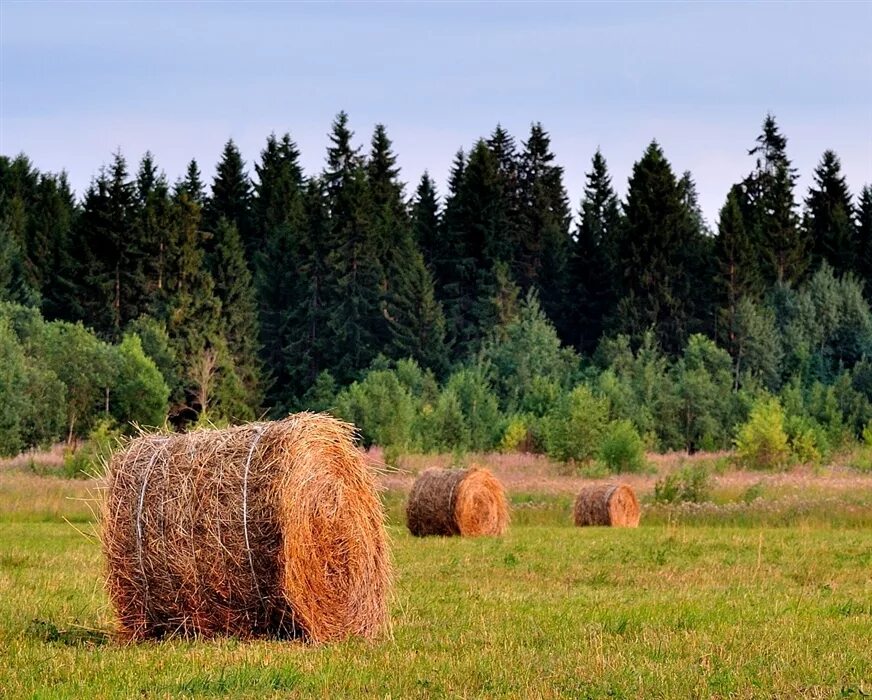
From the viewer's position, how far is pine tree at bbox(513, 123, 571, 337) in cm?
9188

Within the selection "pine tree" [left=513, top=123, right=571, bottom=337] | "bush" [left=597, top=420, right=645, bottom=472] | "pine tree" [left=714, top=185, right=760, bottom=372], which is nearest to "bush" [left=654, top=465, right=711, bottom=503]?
"bush" [left=597, top=420, right=645, bottom=472]

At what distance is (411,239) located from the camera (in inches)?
3349

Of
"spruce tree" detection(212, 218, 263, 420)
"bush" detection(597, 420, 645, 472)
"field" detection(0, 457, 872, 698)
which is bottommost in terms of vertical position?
"field" detection(0, 457, 872, 698)

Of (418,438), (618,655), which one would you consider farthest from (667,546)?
(418,438)

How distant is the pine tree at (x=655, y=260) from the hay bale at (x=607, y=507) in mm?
54008

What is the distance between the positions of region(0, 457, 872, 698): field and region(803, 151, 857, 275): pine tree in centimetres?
6665

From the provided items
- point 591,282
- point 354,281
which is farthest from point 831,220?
point 354,281

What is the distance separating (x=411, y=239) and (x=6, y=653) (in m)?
75.3

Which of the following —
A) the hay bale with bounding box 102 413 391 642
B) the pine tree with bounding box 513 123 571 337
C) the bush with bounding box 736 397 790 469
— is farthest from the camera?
the pine tree with bounding box 513 123 571 337

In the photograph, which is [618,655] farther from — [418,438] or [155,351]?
[155,351]

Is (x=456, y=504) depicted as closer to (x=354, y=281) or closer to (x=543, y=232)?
(x=354, y=281)

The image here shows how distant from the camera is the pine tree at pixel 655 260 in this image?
273 ft

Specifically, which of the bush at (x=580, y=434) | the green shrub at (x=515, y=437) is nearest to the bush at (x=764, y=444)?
the bush at (x=580, y=434)

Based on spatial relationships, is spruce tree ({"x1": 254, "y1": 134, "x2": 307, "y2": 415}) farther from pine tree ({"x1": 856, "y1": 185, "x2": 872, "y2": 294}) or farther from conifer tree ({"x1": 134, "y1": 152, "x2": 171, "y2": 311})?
pine tree ({"x1": 856, "y1": 185, "x2": 872, "y2": 294})
